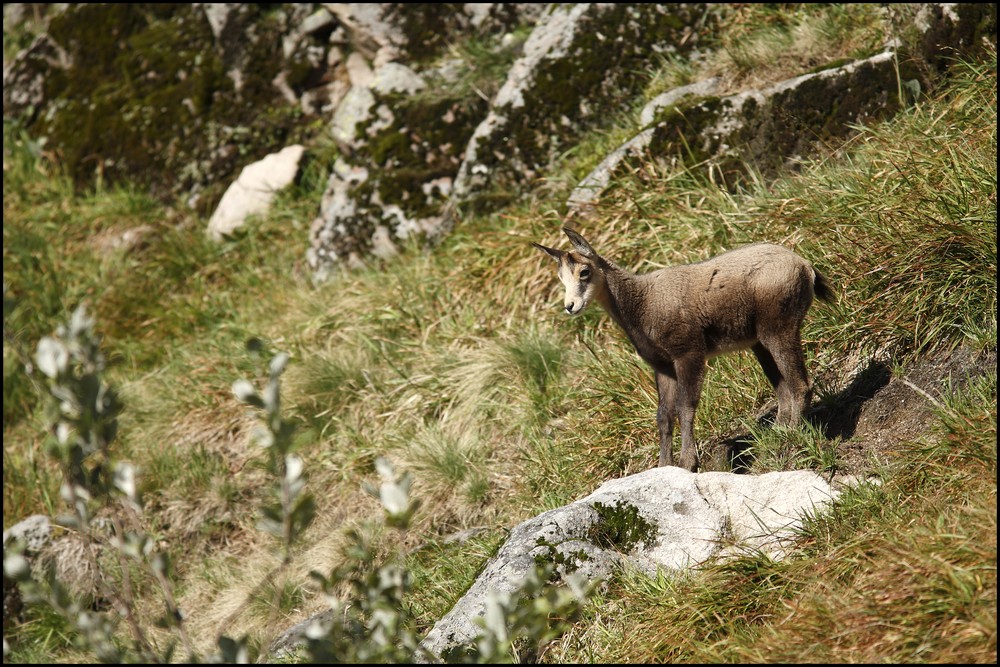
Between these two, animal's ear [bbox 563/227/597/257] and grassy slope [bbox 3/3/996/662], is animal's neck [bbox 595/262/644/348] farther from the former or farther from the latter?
grassy slope [bbox 3/3/996/662]

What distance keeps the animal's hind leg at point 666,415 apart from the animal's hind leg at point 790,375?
525mm

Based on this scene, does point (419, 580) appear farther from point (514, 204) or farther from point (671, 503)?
point (514, 204)

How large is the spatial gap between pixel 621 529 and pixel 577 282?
4.21ft

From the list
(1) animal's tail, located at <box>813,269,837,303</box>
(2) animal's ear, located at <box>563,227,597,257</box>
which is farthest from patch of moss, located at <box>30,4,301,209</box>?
(1) animal's tail, located at <box>813,269,837,303</box>

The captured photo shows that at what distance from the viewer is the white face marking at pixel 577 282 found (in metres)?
5.03

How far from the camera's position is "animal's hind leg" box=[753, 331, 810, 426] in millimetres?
4832

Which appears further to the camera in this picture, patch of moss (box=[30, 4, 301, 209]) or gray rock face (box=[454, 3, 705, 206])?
patch of moss (box=[30, 4, 301, 209])

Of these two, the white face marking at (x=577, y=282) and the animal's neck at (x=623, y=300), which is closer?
the white face marking at (x=577, y=282)

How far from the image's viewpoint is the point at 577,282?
508cm

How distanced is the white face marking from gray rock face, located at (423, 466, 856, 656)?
0.95m

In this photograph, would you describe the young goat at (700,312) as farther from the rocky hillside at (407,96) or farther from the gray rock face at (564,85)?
the gray rock face at (564,85)

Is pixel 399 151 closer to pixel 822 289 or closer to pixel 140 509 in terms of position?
pixel 822 289

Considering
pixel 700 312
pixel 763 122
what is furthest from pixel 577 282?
pixel 763 122

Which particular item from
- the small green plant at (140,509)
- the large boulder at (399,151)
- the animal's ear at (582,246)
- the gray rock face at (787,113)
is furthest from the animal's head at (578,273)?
the large boulder at (399,151)
